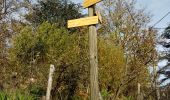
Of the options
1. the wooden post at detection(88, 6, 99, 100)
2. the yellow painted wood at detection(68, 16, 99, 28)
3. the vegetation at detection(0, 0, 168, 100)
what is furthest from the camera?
the vegetation at detection(0, 0, 168, 100)

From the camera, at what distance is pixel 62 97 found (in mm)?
18641

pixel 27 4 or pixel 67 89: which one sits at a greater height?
pixel 27 4

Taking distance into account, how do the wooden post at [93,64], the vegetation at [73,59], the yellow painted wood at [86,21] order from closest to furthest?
1. the wooden post at [93,64]
2. the yellow painted wood at [86,21]
3. the vegetation at [73,59]

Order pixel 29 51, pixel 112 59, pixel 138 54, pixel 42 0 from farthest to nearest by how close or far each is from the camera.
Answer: pixel 42 0, pixel 29 51, pixel 112 59, pixel 138 54

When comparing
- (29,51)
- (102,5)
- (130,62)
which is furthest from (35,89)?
(102,5)

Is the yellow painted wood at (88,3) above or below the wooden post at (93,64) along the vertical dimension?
above

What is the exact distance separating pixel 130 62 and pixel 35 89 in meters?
4.14

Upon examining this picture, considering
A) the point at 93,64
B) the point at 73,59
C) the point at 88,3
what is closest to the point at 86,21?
the point at 88,3

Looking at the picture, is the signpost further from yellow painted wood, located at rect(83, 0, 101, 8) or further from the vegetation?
the vegetation

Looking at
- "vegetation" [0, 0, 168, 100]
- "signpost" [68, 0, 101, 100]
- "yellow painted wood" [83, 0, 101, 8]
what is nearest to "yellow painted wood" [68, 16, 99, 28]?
"signpost" [68, 0, 101, 100]

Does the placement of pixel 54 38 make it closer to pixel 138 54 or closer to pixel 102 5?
pixel 102 5

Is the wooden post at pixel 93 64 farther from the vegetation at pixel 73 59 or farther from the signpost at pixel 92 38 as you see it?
the vegetation at pixel 73 59

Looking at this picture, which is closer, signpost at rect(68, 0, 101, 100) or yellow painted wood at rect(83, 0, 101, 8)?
signpost at rect(68, 0, 101, 100)

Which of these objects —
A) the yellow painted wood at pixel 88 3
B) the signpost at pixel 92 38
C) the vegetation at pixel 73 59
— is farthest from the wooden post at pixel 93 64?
the vegetation at pixel 73 59
